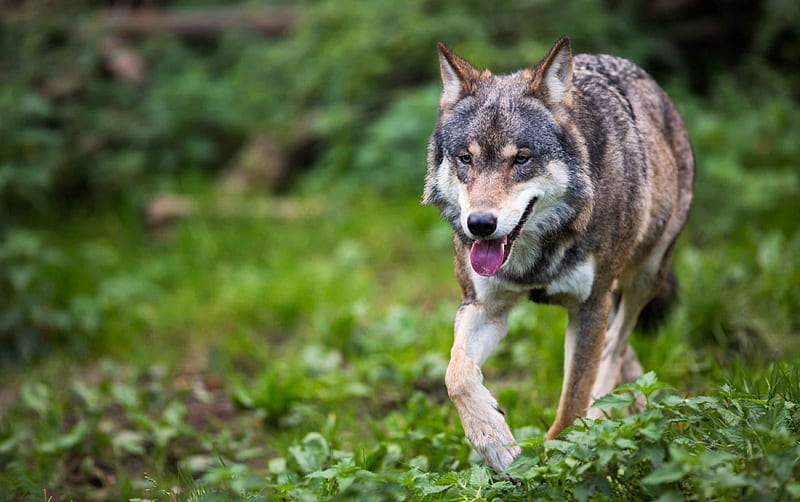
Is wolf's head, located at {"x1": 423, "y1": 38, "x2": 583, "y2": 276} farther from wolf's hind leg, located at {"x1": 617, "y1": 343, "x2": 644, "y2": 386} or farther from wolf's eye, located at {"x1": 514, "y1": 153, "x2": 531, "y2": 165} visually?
wolf's hind leg, located at {"x1": 617, "y1": 343, "x2": 644, "y2": 386}

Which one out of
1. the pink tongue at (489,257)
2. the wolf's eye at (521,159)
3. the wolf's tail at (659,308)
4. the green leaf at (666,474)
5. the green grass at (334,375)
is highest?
the wolf's eye at (521,159)

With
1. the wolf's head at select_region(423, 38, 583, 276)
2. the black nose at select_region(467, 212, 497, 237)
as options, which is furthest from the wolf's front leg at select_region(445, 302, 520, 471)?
the black nose at select_region(467, 212, 497, 237)

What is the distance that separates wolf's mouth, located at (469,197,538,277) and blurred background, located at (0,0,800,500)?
5.75ft

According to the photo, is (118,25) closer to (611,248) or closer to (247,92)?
(247,92)

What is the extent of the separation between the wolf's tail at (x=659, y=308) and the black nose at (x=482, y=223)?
1.91 m

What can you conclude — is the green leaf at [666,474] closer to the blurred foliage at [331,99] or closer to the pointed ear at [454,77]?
the pointed ear at [454,77]

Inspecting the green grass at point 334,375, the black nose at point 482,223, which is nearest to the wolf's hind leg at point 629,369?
the green grass at point 334,375

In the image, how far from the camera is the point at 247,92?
10.5 metres

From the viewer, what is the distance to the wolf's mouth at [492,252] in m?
3.19

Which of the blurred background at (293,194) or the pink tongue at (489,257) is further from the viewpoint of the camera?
the blurred background at (293,194)

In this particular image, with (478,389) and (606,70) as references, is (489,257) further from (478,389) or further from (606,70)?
(606,70)

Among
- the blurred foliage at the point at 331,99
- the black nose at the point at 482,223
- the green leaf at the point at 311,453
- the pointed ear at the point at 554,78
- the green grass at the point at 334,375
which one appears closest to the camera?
the green grass at the point at 334,375

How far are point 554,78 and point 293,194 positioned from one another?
6.38 metres

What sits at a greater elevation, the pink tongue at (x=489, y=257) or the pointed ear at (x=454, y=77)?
the pointed ear at (x=454, y=77)
